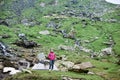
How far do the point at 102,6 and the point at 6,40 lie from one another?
56.2m

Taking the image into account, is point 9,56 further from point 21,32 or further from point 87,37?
point 87,37

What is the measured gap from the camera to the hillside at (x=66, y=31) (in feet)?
218

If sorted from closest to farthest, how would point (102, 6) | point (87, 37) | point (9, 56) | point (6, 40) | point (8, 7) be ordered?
point (9, 56), point (6, 40), point (87, 37), point (8, 7), point (102, 6)

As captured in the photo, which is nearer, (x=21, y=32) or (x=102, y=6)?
(x=21, y=32)

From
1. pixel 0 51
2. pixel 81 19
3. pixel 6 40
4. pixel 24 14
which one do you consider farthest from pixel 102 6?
pixel 0 51

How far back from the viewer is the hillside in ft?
218

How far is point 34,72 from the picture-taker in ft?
143

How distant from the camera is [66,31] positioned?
97.2 meters

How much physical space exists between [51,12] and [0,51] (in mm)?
53585

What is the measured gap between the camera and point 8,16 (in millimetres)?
106312

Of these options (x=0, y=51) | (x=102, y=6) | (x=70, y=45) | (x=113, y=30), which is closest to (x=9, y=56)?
(x=0, y=51)

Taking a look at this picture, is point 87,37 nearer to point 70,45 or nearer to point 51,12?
point 70,45

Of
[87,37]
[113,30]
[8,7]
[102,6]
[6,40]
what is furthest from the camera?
[102,6]

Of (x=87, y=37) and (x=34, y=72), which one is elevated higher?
(x=34, y=72)
